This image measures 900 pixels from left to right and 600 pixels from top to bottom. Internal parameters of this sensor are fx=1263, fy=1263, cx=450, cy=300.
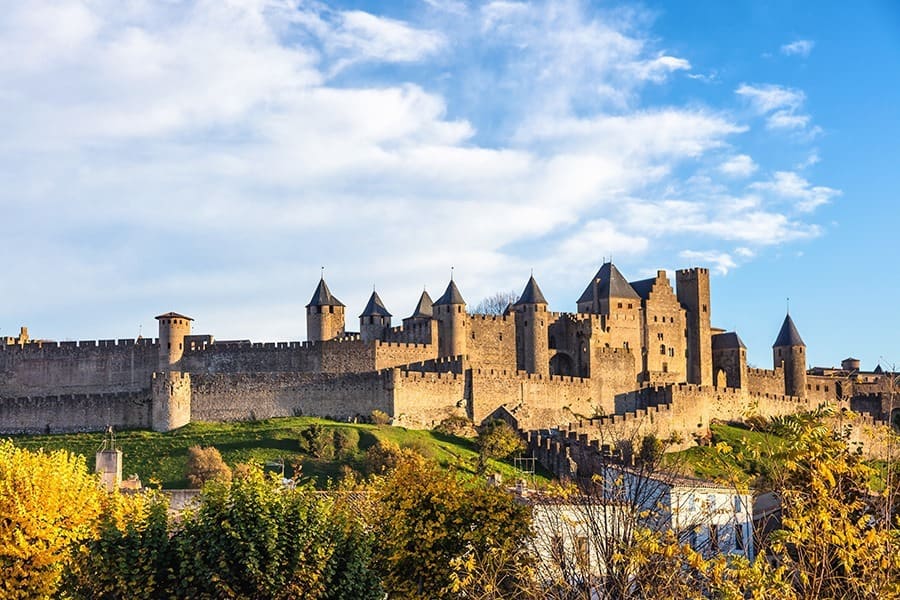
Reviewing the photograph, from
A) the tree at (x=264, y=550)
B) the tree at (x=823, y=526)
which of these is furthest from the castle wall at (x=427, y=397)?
the tree at (x=823, y=526)

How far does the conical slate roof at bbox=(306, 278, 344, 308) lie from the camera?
247 feet

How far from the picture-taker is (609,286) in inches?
3184

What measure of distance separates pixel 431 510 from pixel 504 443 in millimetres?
31322

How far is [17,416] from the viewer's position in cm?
6800

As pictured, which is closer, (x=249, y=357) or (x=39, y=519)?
(x=39, y=519)

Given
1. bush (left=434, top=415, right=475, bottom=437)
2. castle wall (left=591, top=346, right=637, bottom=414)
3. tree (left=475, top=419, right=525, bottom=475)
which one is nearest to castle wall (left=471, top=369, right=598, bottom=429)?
bush (left=434, top=415, right=475, bottom=437)

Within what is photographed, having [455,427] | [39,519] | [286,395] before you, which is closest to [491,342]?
[455,427]

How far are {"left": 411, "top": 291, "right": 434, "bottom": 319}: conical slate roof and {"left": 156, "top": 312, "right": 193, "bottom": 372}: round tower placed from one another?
596 inches

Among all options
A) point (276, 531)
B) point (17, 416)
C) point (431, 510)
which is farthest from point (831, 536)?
point (17, 416)

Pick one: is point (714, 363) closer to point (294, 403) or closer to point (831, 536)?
point (294, 403)

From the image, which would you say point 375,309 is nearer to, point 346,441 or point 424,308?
point 424,308

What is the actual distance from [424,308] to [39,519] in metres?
54.8

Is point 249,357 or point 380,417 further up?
point 249,357

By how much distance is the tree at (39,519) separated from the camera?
27094mm
